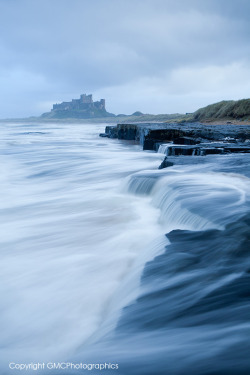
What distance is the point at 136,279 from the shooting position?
109 inches

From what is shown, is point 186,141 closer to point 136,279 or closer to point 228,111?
point 136,279

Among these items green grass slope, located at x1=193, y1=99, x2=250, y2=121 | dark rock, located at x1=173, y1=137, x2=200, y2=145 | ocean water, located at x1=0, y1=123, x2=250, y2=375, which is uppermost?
green grass slope, located at x1=193, y1=99, x2=250, y2=121

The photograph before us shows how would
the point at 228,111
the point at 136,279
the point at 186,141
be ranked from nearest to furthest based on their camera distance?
the point at 136,279, the point at 186,141, the point at 228,111

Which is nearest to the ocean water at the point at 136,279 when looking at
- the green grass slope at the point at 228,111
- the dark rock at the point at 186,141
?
the dark rock at the point at 186,141

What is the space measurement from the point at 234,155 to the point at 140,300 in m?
6.28

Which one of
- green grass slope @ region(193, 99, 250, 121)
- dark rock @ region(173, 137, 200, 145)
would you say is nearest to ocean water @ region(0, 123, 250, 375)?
→ dark rock @ region(173, 137, 200, 145)

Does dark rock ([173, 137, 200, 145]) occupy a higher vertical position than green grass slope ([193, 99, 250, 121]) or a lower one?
lower

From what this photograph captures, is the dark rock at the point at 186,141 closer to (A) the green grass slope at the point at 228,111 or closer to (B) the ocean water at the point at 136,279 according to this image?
(B) the ocean water at the point at 136,279

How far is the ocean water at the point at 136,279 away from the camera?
5.75 feet

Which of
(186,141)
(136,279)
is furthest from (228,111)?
(136,279)

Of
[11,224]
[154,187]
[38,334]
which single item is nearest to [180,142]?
[154,187]

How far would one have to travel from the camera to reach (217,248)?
9.32ft

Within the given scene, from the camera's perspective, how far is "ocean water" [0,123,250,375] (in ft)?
5.75

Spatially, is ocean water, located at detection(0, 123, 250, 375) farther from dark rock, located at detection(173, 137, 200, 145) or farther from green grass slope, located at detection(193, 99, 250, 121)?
green grass slope, located at detection(193, 99, 250, 121)
